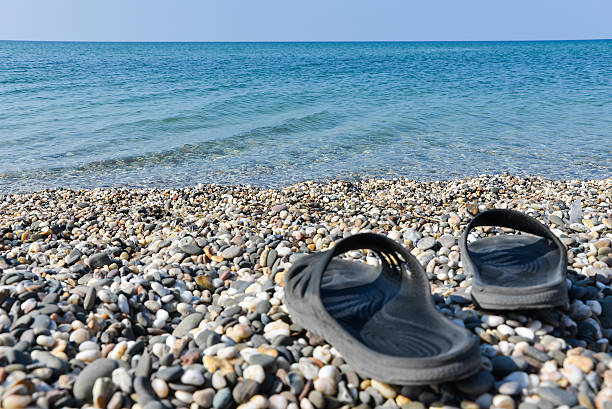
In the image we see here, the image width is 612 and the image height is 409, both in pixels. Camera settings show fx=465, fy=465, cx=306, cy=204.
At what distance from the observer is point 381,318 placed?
227 centimetres

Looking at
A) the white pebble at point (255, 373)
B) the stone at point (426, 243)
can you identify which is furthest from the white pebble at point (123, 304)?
the stone at point (426, 243)

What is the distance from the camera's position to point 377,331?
7.09 feet

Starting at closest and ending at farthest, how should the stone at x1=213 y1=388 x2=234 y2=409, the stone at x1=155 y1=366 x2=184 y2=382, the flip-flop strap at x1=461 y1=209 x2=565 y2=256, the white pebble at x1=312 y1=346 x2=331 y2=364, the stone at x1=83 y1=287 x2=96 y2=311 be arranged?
the stone at x1=213 y1=388 x2=234 y2=409 → the stone at x1=155 y1=366 x2=184 y2=382 → the white pebble at x1=312 y1=346 x2=331 y2=364 → the stone at x1=83 y1=287 x2=96 y2=311 → the flip-flop strap at x1=461 y1=209 x2=565 y2=256

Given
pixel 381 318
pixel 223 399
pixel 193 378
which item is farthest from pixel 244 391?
pixel 381 318

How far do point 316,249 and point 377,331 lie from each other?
5.20 ft

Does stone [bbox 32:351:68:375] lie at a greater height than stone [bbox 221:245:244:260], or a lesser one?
greater

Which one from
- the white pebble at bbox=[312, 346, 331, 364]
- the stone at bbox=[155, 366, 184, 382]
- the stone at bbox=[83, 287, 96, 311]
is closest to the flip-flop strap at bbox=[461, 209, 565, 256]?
the white pebble at bbox=[312, 346, 331, 364]

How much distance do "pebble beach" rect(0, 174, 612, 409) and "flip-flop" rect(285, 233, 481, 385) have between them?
0.52 ft

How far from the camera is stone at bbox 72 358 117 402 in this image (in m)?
1.95

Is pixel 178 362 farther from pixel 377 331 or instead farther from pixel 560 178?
pixel 560 178

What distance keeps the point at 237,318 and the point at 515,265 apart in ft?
5.42

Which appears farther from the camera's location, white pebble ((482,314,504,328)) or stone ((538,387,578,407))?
white pebble ((482,314,504,328))

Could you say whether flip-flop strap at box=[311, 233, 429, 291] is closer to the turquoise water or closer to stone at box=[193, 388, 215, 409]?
stone at box=[193, 388, 215, 409]

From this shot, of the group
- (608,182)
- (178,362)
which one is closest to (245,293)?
(178,362)
